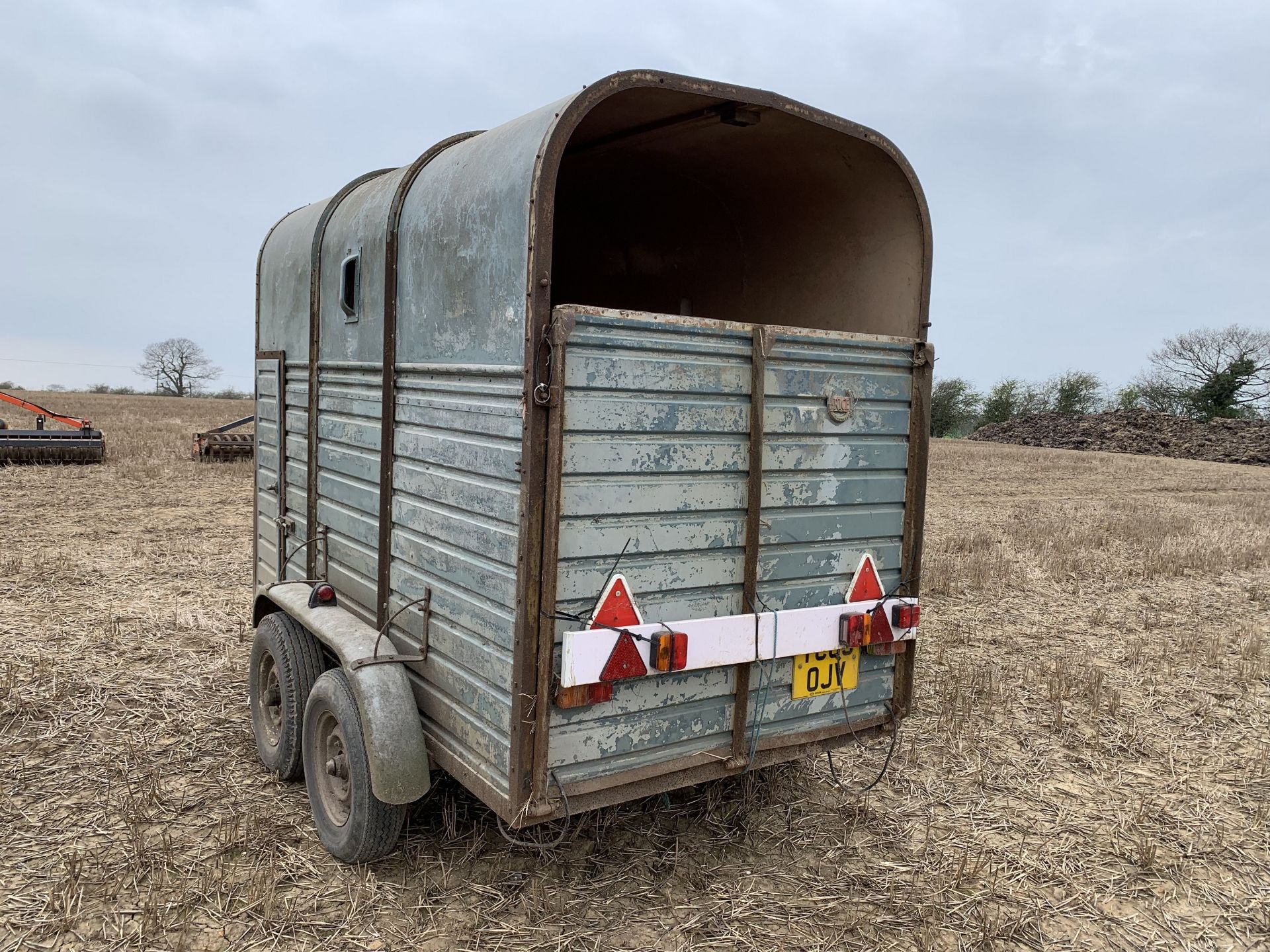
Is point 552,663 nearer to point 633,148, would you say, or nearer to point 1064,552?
point 633,148

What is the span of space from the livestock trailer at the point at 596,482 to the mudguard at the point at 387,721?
1cm

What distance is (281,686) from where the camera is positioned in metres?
4.28

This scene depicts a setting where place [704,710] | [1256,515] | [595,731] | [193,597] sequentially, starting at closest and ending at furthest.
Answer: [595,731] → [704,710] → [193,597] → [1256,515]

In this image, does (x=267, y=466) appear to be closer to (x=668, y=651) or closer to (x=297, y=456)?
(x=297, y=456)

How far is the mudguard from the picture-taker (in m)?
3.32

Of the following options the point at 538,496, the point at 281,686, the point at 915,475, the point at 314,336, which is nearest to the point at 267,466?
the point at 314,336

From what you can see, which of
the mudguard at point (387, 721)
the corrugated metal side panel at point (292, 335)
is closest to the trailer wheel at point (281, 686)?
the corrugated metal side panel at point (292, 335)

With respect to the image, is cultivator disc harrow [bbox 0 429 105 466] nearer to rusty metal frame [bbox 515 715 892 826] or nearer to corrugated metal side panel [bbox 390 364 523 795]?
corrugated metal side panel [bbox 390 364 523 795]

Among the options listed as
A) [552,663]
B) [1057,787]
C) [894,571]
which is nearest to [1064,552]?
[1057,787]

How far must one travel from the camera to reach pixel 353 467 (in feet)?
13.7

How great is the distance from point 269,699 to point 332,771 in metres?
1.03

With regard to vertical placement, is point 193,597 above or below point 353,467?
below

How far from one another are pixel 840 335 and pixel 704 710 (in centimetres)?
151

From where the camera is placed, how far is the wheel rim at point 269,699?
4.55 m
